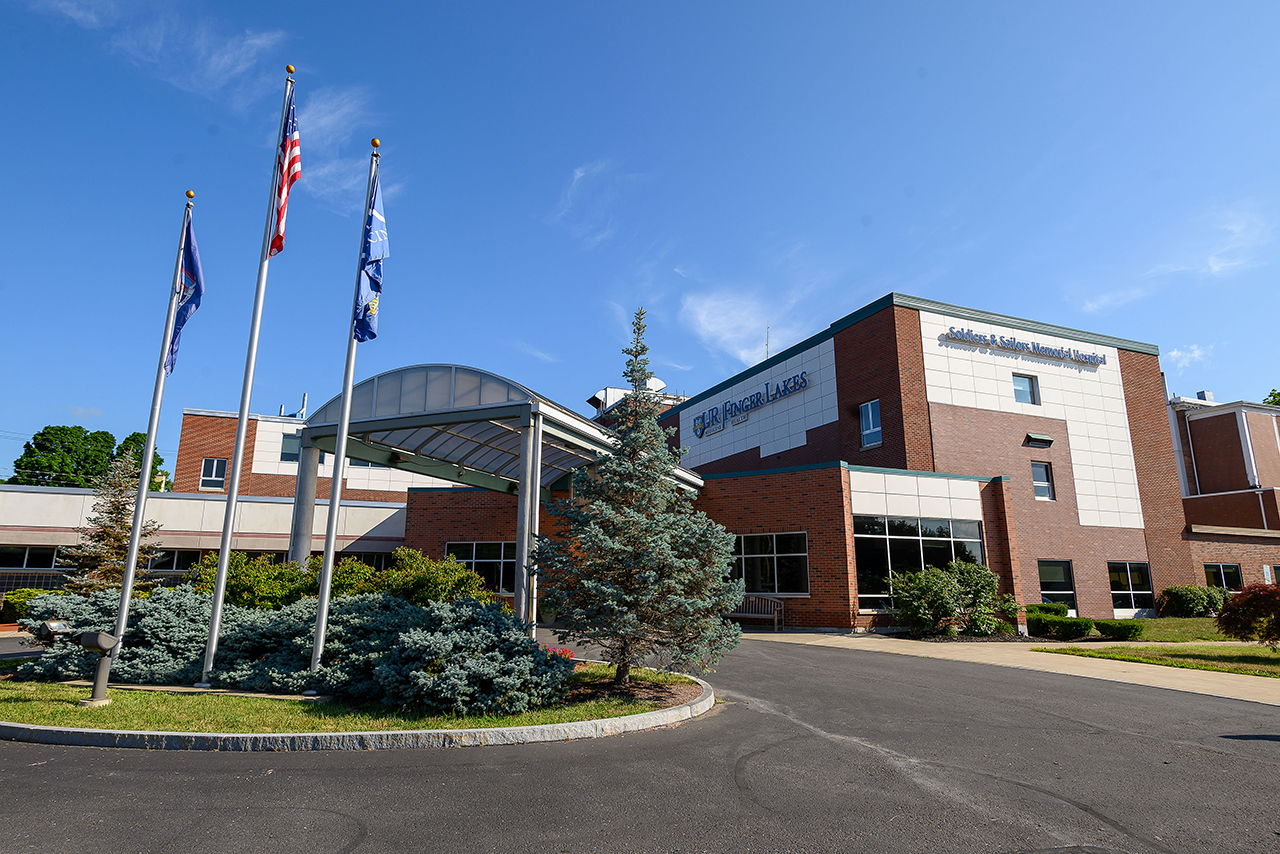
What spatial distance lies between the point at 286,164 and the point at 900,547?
823 inches

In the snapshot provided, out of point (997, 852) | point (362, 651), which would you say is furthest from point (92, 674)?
point (997, 852)

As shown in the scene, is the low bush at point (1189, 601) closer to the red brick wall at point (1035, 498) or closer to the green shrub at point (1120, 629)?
the red brick wall at point (1035, 498)

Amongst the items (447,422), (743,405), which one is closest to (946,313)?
(743,405)

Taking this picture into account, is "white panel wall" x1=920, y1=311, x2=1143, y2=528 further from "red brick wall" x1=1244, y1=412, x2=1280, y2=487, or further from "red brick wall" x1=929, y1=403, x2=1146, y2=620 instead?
"red brick wall" x1=1244, y1=412, x2=1280, y2=487

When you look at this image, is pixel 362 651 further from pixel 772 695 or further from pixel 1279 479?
pixel 1279 479

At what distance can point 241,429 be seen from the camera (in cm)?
1141

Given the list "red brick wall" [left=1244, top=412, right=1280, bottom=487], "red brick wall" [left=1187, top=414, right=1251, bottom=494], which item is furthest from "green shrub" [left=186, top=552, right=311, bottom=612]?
"red brick wall" [left=1244, top=412, right=1280, bottom=487]

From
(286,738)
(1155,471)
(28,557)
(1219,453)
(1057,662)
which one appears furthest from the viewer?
(1219,453)

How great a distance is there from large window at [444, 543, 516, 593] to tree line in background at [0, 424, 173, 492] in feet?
183

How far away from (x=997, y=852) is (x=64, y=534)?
34.2 metres

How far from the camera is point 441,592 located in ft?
42.2

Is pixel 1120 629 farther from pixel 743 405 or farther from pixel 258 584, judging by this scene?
pixel 258 584

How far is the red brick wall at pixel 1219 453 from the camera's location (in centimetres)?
4147

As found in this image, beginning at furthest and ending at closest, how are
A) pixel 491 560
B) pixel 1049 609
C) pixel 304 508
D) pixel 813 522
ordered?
pixel 491 560 → pixel 1049 609 → pixel 813 522 → pixel 304 508
